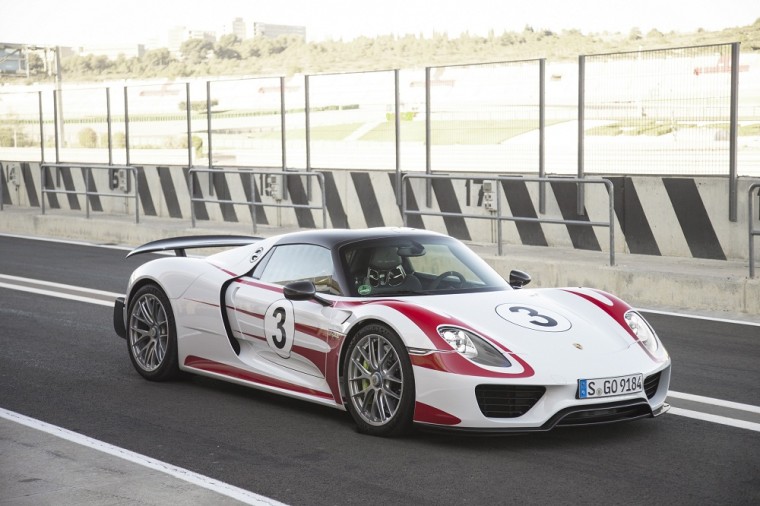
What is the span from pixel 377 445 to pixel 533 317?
123 centimetres

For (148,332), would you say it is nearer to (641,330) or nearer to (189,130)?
(641,330)

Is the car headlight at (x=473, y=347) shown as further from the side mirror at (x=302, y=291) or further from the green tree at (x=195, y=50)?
the green tree at (x=195, y=50)

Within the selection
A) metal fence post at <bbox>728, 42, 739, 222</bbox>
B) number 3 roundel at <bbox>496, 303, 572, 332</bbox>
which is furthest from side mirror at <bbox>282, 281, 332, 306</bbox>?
metal fence post at <bbox>728, 42, 739, 222</bbox>

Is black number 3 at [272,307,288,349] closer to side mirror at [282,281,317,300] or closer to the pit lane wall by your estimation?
side mirror at [282,281,317,300]

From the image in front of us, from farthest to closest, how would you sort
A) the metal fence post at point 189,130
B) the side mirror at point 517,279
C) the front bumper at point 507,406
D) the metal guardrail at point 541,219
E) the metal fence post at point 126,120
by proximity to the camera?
the metal fence post at point 126,120
the metal fence post at point 189,130
the metal guardrail at point 541,219
the side mirror at point 517,279
the front bumper at point 507,406

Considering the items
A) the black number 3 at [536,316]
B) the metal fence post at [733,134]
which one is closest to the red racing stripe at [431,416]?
the black number 3 at [536,316]

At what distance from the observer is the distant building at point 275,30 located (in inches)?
2874

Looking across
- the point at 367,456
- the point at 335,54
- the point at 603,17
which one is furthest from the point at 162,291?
the point at 335,54

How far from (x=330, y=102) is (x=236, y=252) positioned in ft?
41.3

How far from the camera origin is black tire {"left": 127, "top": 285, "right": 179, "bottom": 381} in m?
8.62

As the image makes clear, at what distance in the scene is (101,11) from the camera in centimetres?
7462

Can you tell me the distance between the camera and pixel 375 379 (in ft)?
22.5

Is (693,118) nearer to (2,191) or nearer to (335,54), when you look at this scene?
(2,191)

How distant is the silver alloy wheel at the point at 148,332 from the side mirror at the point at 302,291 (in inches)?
63.5
